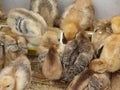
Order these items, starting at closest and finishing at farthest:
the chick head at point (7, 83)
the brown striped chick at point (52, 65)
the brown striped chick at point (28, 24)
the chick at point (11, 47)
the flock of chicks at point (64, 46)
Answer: the chick head at point (7, 83), the flock of chicks at point (64, 46), the brown striped chick at point (52, 65), the chick at point (11, 47), the brown striped chick at point (28, 24)

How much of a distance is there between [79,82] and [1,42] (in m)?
0.56

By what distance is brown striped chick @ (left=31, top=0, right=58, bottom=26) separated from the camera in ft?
7.23

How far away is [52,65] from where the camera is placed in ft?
5.94

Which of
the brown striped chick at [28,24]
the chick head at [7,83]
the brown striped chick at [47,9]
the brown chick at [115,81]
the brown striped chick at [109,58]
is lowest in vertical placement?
the brown chick at [115,81]

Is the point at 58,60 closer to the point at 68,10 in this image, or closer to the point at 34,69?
the point at 34,69

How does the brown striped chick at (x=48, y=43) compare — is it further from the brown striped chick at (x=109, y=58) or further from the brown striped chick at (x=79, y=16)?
the brown striped chick at (x=109, y=58)

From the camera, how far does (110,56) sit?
1.79m

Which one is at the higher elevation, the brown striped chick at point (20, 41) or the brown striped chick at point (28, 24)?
the brown striped chick at point (28, 24)

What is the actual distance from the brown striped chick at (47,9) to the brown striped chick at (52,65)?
0.42 metres

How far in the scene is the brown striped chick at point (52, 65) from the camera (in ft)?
5.94

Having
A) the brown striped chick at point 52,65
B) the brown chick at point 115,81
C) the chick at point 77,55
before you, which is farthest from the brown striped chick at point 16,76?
the brown chick at point 115,81

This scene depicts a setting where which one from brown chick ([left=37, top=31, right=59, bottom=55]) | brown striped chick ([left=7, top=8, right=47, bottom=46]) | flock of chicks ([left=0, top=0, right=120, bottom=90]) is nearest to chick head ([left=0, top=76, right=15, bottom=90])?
flock of chicks ([left=0, top=0, right=120, bottom=90])

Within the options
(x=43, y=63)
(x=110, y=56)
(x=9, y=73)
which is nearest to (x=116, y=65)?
(x=110, y=56)

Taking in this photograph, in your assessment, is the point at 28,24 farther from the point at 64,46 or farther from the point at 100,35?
the point at 100,35
